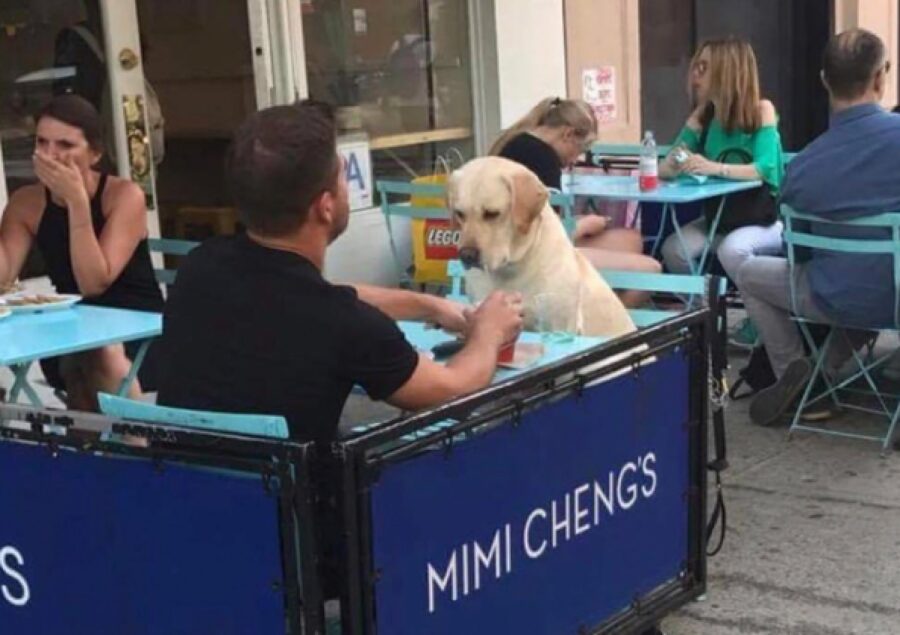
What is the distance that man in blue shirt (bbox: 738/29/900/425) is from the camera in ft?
16.8

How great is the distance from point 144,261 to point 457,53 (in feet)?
12.1

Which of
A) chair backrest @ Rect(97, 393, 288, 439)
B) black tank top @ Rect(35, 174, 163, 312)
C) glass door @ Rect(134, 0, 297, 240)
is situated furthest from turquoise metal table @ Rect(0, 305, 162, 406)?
glass door @ Rect(134, 0, 297, 240)

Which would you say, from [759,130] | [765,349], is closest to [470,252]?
[765,349]

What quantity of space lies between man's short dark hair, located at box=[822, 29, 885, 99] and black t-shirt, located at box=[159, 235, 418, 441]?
3286 millimetres

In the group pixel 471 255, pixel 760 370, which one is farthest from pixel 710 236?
pixel 471 255

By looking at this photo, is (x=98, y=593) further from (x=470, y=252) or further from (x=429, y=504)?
(x=470, y=252)

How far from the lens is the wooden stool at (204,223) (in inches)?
312

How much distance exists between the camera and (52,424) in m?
2.69

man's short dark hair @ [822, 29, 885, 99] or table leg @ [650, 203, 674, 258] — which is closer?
man's short dark hair @ [822, 29, 885, 99]

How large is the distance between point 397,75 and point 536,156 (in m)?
2.12

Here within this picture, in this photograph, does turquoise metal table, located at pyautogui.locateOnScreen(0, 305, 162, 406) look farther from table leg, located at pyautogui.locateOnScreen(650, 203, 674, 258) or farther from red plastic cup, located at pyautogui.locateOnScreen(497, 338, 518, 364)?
table leg, located at pyautogui.locateOnScreen(650, 203, 674, 258)

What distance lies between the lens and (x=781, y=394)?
5.56 m

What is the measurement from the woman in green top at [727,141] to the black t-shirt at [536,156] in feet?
3.54

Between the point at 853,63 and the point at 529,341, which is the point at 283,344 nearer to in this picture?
the point at 529,341
